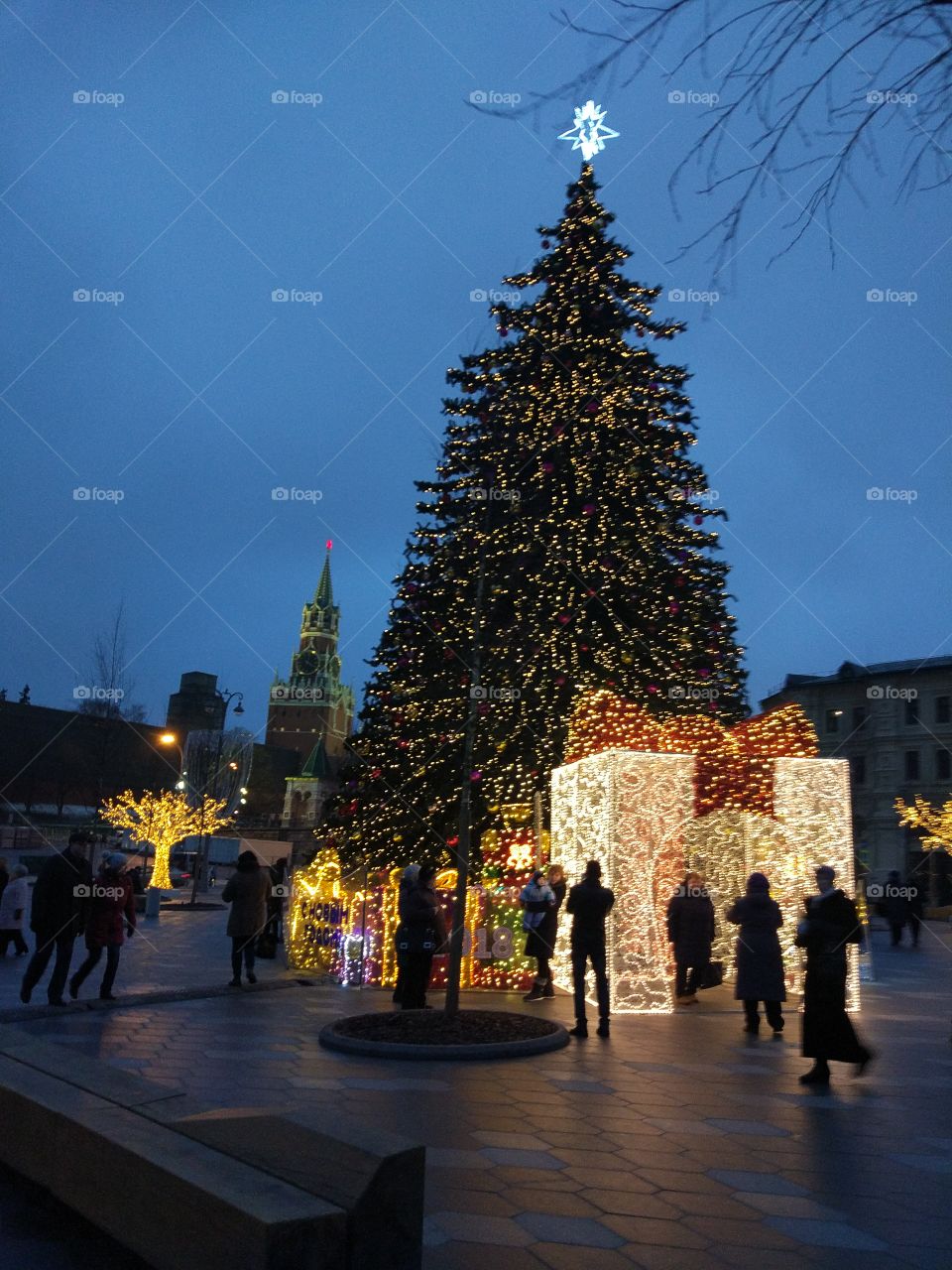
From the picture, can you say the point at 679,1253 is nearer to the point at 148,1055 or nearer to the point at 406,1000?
the point at 148,1055

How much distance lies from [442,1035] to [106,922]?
429cm

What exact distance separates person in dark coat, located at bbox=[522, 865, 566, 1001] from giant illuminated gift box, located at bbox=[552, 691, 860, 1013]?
32 centimetres

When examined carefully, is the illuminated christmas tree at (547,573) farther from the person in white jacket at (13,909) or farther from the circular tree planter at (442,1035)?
the circular tree planter at (442,1035)

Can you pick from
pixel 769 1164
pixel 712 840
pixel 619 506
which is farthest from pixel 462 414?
pixel 769 1164

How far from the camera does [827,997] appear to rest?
8.33 meters

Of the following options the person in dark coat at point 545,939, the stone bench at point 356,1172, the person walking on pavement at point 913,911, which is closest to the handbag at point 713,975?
the person in dark coat at point 545,939

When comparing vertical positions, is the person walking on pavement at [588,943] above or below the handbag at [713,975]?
above

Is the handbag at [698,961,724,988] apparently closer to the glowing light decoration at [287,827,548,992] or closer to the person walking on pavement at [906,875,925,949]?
the glowing light decoration at [287,827,548,992]

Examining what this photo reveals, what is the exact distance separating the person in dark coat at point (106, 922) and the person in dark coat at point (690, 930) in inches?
256

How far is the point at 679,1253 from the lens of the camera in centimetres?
448

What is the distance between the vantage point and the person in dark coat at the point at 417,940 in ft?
39.6

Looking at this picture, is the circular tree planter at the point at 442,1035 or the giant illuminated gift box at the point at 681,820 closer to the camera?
the circular tree planter at the point at 442,1035

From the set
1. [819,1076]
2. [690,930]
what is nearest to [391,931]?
[690,930]

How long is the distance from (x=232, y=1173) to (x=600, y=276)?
2040cm
